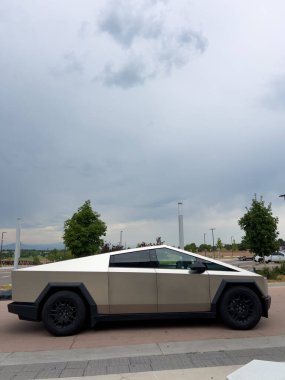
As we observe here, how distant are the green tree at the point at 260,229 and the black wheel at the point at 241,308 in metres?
16.3

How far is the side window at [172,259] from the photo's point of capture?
703 cm

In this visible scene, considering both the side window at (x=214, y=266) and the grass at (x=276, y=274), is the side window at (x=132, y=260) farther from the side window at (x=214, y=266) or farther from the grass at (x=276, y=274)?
the grass at (x=276, y=274)

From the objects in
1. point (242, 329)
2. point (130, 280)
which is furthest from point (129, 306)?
point (242, 329)

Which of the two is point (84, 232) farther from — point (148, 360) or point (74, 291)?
point (148, 360)

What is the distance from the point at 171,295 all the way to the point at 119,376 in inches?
96.4

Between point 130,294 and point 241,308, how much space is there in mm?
1852

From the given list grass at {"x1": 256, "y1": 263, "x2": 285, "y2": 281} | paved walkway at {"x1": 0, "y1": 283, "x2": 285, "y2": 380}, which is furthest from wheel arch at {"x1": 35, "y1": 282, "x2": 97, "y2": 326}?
grass at {"x1": 256, "y1": 263, "x2": 285, "y2": 281}

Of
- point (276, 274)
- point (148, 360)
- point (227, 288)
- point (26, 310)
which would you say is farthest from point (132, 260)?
point (276, 274)

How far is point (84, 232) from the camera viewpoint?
22766mm

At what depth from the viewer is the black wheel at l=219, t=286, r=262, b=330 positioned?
6.84m

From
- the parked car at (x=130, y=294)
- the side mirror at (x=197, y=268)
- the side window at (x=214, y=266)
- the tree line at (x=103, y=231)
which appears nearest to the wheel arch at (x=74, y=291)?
the parked car at (x=130, y=294)

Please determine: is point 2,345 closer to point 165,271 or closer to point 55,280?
point 55,280

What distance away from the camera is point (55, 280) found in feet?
22.4

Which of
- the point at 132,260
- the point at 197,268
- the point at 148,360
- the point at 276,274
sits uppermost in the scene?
the point at 132,260
